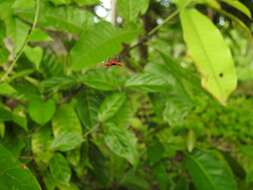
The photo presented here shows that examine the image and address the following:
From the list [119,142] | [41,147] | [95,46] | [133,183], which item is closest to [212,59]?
[95,46]

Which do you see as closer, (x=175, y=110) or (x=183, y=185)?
(x=175, y=110)

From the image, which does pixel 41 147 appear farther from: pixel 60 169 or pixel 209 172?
pixel 209 172

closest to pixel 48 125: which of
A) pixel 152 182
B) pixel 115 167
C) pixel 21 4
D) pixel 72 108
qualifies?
pixel 72 108

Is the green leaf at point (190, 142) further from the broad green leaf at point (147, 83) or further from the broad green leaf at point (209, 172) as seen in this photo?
the broad green leaf at point (147, 83)

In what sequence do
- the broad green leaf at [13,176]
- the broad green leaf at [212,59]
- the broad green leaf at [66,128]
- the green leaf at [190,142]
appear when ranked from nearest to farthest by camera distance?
Answer: the broad green leaf at [13,176]
the broad green leaf at [212,59]
the broad green leaf at [66,128]
the green leaf at [190,142]

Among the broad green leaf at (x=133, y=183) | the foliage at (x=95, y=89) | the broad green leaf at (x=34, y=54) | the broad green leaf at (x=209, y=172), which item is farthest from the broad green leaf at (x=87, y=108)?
the broad green leaf at (x=133, y=183)
